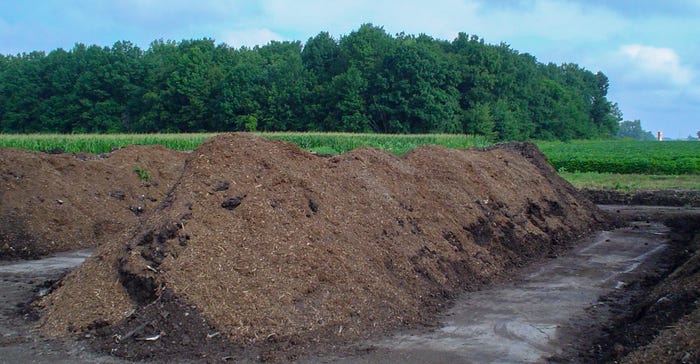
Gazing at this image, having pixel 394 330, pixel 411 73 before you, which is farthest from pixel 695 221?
pixel 411 73

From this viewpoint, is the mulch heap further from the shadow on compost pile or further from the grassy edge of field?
the grassy edge of field

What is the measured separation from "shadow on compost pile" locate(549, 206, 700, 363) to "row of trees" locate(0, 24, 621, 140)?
52088mm

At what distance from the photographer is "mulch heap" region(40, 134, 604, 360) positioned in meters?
8.12

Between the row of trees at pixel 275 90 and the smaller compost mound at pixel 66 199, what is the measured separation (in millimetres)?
42834

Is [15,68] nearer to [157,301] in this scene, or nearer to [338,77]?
[338,77]

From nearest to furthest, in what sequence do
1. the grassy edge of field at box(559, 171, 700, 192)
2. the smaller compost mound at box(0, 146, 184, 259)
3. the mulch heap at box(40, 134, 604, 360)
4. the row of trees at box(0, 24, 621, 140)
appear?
the mulch heap at box(40, 134, 604, 360) → the smaller compost mound at box(0, 146, 184, 259) → the grassy edge of field at box(559, 171, 700, 192) → the row of trees at box(0, 24, 621, 140)

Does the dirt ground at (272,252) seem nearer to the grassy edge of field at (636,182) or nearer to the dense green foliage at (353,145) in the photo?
the grassy edge of field at (636,182)

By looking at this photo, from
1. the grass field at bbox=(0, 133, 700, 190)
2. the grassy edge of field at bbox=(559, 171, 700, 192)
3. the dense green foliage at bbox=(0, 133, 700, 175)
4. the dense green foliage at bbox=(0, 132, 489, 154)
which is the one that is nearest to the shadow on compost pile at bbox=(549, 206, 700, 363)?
the grassy edge of field at bbox=(559, 171, 700, 192)

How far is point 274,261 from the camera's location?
9.20 metres

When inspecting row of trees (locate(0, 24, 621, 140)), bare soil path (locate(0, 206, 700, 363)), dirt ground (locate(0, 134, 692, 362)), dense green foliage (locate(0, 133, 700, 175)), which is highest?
row of trees (locate(0, 24, 621, 140))

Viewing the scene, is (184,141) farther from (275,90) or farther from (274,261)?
(274,261)

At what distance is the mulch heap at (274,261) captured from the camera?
812cm

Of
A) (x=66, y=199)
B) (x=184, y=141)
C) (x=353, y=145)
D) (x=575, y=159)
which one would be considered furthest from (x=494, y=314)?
(x=353, y=145)

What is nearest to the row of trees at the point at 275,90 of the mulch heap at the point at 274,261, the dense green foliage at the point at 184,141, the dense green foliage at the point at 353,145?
the dense green foliage at the point at 184,141
